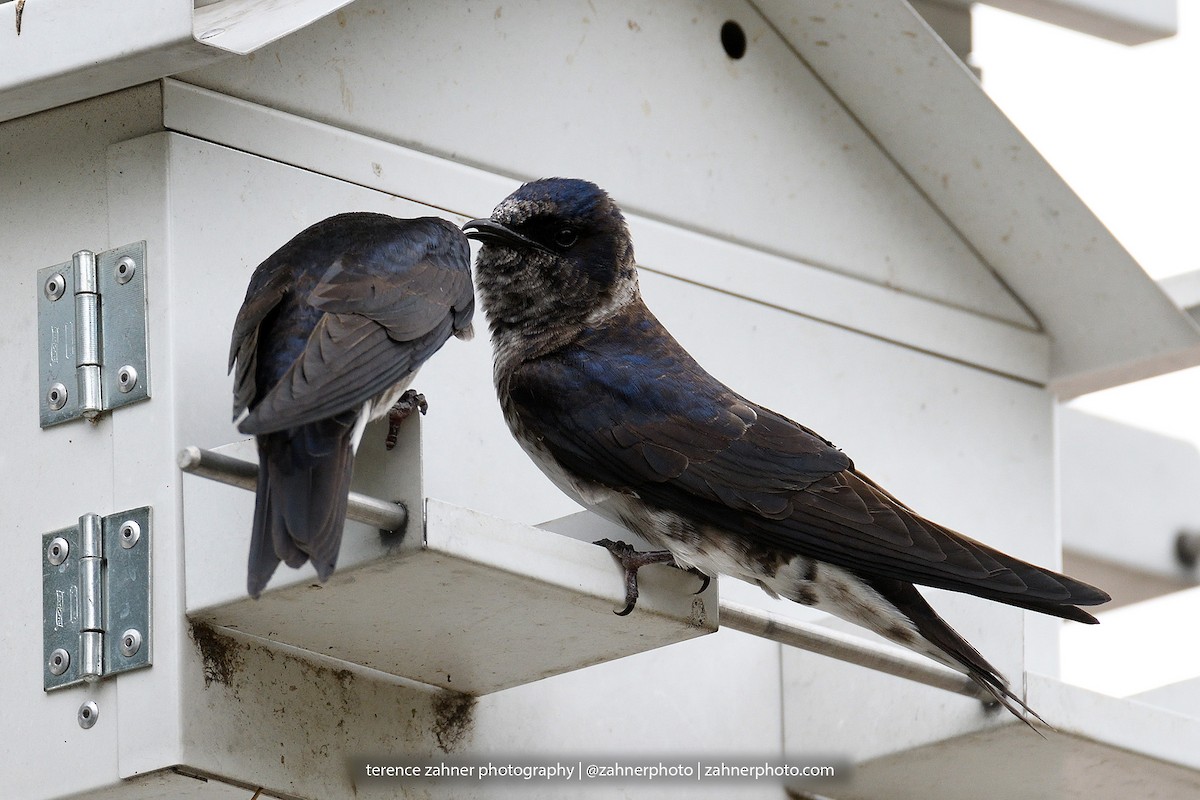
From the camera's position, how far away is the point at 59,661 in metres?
2.98

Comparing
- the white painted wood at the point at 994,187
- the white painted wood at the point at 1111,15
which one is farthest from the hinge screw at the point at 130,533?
the white painted wood at the point at 1111,15

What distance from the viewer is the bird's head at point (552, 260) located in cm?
335

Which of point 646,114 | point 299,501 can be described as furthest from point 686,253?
point 299,501

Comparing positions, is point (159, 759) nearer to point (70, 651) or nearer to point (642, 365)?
point (70, 651)

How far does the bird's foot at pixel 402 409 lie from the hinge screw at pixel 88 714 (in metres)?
0.57

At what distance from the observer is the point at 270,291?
2.86 meters

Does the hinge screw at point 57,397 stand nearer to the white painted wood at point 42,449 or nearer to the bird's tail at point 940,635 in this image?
the white painted wood at point 42,449

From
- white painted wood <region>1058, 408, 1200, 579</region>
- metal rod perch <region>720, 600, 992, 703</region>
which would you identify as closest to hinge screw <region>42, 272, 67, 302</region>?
metal rod perch <region>720, 600, 992, 703</region>

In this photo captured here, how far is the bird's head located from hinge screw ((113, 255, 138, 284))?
0.56 metres

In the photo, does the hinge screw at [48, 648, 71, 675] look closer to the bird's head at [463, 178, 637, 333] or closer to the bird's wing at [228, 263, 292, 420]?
the bird's wing at [228, 263, 292, 420]

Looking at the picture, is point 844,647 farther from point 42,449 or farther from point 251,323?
point 42,449

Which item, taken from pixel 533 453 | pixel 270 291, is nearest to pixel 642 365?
pixel 533 453

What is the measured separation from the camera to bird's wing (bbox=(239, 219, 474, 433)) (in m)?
2.58

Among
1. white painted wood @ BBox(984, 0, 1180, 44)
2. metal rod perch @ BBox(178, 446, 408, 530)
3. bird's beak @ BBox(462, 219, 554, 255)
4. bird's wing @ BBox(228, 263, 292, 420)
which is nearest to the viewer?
metal rod perch @ BBox(178, 446, 408, 530)
